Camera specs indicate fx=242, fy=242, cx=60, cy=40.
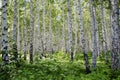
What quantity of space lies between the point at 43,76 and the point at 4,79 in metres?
5.36

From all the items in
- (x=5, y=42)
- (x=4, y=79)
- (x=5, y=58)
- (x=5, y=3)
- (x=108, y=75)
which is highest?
(x=5, y=3)

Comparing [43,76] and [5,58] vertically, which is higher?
[5,58]

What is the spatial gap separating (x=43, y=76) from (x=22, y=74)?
1254 mm

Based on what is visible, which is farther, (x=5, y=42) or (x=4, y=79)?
(x=5, y=42)

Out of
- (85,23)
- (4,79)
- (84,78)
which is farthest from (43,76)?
(85,23)

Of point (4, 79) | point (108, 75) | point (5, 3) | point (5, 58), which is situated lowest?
point (108, 75)

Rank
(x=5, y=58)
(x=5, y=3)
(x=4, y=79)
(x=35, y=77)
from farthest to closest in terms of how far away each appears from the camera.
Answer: (x=35, y=77), (x=5, y=3), (x=5, y=58), (x=4, y=79)

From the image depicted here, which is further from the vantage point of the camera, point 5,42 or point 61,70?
point 61,70

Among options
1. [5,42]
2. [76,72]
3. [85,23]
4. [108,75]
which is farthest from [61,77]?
[85,23]

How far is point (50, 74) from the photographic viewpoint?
14.9m

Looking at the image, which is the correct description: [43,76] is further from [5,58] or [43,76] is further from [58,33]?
[58,33]

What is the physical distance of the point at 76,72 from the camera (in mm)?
16188

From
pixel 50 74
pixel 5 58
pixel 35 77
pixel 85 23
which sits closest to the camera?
pixel 5 58

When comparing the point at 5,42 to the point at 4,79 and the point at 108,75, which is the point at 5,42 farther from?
the point at 108,75
